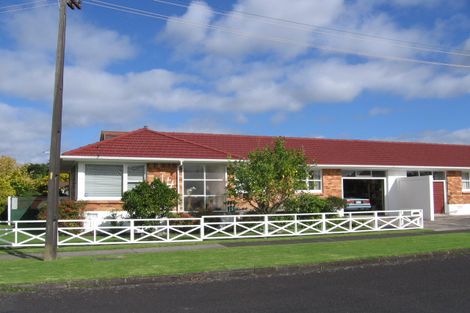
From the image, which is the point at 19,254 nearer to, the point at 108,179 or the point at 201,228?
the point at 201,228

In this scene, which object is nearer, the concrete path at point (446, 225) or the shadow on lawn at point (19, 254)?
the shadow on lawn at point (19, 254)

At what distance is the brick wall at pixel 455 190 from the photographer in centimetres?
3030

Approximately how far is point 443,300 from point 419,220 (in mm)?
14186

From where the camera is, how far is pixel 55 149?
41.3 feet

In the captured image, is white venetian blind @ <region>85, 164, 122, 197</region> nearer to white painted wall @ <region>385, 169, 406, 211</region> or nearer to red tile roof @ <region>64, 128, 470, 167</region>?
red tile roof @ <region>64, 128, 470, 167</region>

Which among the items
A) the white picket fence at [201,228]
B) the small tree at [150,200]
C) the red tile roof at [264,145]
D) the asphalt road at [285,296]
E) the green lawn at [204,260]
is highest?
the red tile roof at [264,145]

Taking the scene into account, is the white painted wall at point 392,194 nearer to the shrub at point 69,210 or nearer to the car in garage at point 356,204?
the car in garage at point 356,204

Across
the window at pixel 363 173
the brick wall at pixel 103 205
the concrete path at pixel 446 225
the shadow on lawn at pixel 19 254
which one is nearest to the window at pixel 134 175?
the brick wall at pixel 103 205

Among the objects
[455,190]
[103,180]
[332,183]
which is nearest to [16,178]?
[103,180]

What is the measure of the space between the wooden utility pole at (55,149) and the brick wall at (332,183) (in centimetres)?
1672

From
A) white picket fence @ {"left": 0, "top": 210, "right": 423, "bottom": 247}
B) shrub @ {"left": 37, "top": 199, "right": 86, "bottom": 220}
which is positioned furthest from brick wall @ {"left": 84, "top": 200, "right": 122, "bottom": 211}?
shrub @ {"left": 37, "top": 199, "right": 86, "bottom": 220}

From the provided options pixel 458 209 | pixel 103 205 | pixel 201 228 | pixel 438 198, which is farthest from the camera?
pixel 458 209

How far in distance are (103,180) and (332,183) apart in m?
12.0

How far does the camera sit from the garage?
28141 millimetres
